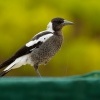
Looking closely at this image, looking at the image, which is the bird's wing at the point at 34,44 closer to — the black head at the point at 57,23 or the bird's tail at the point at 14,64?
the bird's tail at the point at 14,64

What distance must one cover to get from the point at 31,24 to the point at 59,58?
874 mm

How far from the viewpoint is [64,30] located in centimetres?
1192

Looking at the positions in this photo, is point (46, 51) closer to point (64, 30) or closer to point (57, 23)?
point (57, 23)

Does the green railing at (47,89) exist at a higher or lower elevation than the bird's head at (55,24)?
lower

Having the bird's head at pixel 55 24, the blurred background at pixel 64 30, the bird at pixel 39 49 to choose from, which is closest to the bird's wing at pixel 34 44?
the bird at pixel 39 49

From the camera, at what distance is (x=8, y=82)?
6.10 feet

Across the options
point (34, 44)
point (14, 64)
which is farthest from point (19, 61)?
point (34, 44)

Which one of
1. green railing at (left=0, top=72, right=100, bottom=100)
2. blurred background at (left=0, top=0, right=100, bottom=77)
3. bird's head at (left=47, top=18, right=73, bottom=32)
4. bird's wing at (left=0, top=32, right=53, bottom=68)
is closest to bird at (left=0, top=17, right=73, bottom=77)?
bird's wing at (left=0, top=32, right=53, bottom=68)

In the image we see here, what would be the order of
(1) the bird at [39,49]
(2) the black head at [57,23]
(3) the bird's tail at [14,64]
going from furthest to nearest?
(2) the black head at [57,23], (1) the bird at [39,49], (3) the bird's tail at [14,64]

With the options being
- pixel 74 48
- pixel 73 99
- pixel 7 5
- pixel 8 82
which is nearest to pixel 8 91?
pixel 8 82

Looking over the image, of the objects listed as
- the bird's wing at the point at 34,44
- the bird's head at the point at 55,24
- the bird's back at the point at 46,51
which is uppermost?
the bird's head at the point at 55,24

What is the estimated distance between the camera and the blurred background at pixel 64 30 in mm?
11328

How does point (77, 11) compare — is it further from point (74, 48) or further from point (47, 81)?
point (47, 81)

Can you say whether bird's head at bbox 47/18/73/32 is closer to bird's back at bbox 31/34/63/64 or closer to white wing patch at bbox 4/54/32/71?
bird's back at bbox 31/34/63/64
